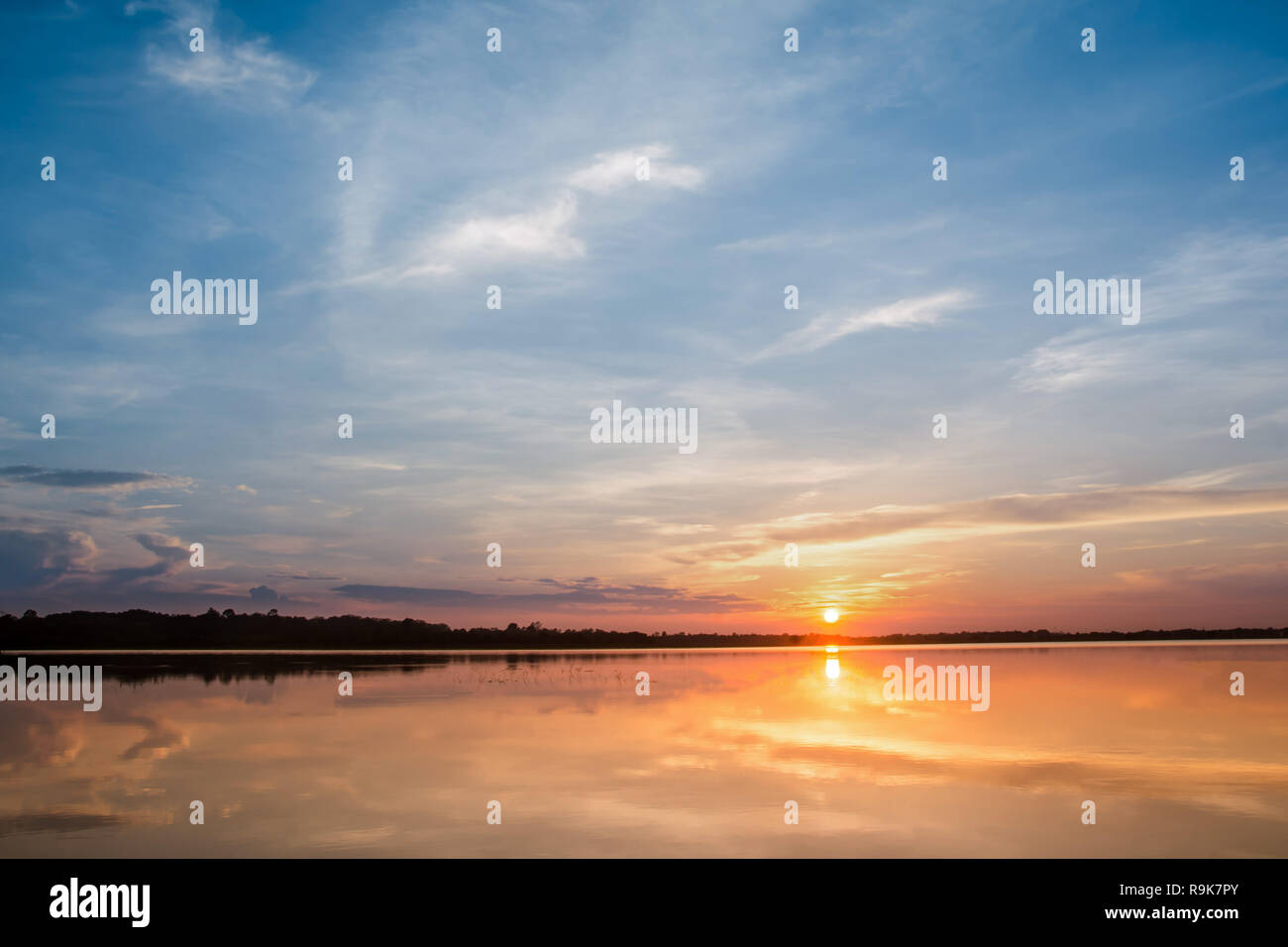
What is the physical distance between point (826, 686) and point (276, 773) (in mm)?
30316

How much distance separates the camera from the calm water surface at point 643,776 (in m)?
13.2

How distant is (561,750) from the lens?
2117 centimetres

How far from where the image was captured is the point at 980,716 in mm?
28109

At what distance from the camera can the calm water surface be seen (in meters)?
13.2

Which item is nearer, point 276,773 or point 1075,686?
point 276,773

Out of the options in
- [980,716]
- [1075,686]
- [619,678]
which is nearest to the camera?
[980,716]

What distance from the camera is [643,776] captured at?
18.0 metres
